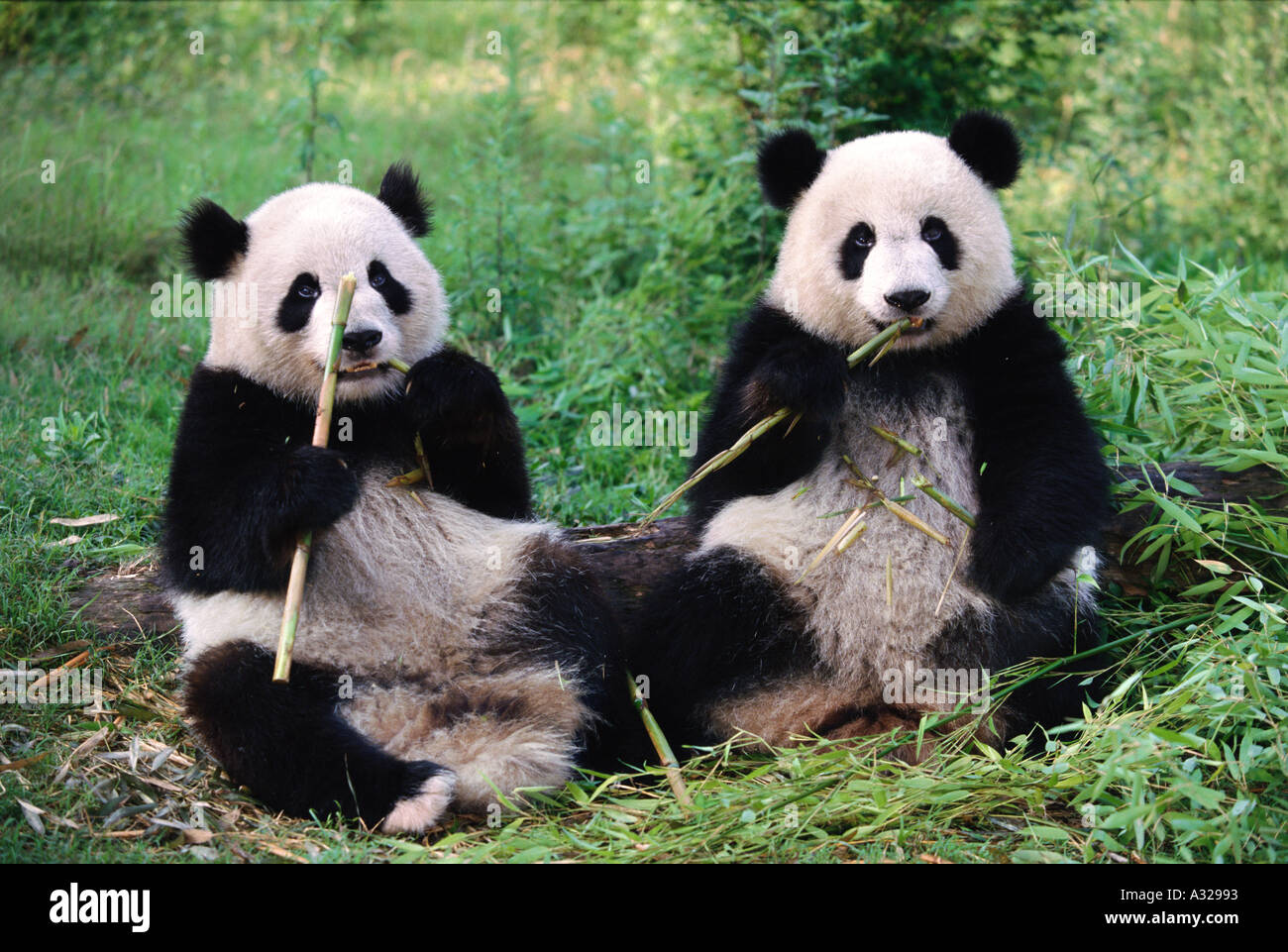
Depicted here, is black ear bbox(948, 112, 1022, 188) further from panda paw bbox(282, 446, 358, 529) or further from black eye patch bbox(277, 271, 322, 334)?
panda paw bbox(282, 446, 358, 529)

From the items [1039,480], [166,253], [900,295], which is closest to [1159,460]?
[1039,480]

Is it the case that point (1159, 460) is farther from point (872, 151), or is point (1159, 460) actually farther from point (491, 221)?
point (491, 221)

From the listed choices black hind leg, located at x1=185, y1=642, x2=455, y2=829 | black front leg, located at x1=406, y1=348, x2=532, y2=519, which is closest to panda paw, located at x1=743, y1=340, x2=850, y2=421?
black front leg, located at x1=406, y1=348, x2=532, y2=519

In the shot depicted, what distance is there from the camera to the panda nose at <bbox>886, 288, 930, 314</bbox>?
13.3 ft

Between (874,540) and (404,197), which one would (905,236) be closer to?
(874,540)

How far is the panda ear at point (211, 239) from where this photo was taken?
4230 millimetres

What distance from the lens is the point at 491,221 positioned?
7480 millimetres

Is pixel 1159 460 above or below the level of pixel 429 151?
below

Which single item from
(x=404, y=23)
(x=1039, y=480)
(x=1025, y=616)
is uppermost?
(x=404, y=23)

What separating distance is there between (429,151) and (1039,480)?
7006 millimetres

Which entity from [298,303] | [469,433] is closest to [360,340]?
[298,303]

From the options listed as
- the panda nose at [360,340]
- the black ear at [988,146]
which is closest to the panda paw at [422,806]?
the panda nose at [360,340]

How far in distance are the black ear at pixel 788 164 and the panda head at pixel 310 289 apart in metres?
1.34

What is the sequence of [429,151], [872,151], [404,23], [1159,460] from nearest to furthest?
1. [872,151]
2. [1159,460]
3. [429,151]
4. [404,23]
